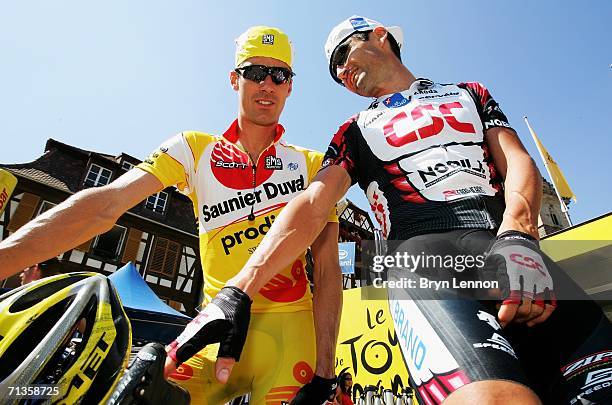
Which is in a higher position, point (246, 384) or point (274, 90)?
point (274, 90)

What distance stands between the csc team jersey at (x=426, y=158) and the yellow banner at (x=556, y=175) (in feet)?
56.6

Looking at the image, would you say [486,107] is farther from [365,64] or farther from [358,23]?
[358,23]

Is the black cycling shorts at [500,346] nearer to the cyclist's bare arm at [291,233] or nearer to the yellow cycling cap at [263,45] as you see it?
the cyclist's bare arm at [291,233]

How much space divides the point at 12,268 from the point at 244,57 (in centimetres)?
194

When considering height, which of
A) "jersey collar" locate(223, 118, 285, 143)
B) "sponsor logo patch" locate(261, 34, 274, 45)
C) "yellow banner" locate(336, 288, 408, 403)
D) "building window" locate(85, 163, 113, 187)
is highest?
"building window" locate(85, 163, 113, 187)

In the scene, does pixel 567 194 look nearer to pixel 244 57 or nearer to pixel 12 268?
pixel 244 57

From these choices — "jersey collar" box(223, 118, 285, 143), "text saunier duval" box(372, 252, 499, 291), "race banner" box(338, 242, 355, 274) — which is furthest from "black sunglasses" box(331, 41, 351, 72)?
"race banner" box(338, 242, 355, 274)

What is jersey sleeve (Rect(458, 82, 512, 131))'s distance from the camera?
6.36 ft

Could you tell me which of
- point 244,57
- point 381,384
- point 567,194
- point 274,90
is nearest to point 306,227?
point 274,90

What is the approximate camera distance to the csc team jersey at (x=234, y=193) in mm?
2189

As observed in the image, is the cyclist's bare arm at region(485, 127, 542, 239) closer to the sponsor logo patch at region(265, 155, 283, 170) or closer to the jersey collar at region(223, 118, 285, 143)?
the sponsor logo patch at region(265, 155, 283, 170)

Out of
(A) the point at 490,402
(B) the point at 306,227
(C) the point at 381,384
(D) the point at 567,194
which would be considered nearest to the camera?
(A) the point at 490,402

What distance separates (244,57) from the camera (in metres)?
2.68

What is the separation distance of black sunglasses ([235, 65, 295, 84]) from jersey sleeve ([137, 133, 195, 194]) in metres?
0.62
